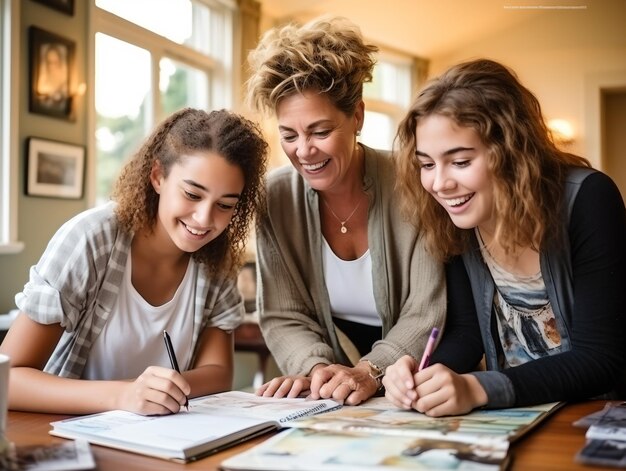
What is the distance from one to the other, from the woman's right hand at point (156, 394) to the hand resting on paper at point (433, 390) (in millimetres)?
359

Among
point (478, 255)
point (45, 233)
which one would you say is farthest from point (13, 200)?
point (478, 255)

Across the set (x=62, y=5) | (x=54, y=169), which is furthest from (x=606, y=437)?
(x=62, y=5)

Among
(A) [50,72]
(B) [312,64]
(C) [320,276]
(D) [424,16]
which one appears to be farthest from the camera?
(D) [424,16]

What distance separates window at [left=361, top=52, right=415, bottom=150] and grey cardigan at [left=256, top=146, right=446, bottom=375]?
5670mm

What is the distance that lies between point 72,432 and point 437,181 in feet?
2.63

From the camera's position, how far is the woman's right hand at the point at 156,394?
1178mm

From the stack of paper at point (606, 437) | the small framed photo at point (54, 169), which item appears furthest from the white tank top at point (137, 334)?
the small framed photo at point (54, 169)

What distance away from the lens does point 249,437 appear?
106 centimetres

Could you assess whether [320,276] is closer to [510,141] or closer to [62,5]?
[510,141]

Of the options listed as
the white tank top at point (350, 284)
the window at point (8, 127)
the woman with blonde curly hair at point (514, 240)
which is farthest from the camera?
the window at point (8, 127)

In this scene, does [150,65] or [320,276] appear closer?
[320,276]

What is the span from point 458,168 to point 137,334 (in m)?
0.77

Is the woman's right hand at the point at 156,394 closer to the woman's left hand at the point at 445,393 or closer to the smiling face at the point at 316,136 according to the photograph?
the woman's left hand at the point at 445,393

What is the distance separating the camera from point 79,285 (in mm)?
1412
